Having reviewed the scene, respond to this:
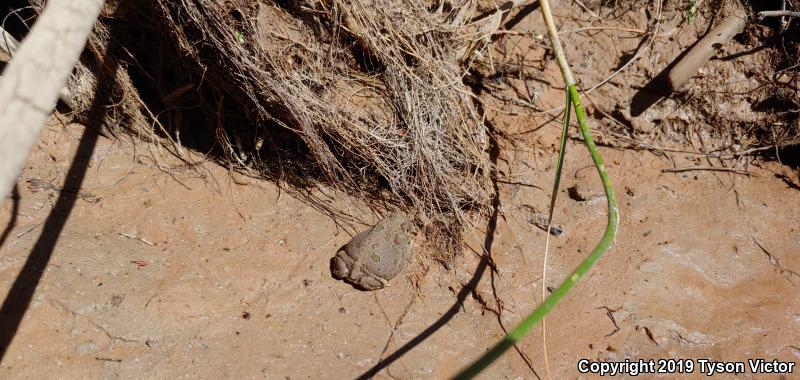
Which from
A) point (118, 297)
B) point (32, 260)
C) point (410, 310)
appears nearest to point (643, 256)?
point (410, 310)

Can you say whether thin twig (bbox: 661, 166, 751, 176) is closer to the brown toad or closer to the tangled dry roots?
the tangled dry roots

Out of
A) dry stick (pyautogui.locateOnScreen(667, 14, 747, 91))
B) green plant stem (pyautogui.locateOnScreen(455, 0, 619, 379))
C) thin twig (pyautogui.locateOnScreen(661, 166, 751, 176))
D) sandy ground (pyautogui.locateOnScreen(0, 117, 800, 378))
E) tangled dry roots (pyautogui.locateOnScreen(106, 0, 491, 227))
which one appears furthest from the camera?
thin twig (pyautogui.locateOnScreen(661, 166, 751, 176))

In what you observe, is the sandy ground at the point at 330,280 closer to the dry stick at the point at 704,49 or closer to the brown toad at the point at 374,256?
the brown toad at the point at 374,256

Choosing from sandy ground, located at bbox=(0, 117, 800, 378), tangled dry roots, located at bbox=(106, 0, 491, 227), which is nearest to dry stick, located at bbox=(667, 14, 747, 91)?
sandy ground, located at bbox=(0, 117, 800, 378)

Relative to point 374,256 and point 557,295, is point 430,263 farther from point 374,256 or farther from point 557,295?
point 557,295

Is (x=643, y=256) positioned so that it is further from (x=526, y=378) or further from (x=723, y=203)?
(x=526, y=378)

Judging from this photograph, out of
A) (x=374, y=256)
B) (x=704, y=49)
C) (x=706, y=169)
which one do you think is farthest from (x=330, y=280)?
(x=704, y=49)

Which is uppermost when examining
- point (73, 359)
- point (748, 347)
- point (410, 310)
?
point (748, 347)
